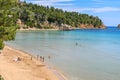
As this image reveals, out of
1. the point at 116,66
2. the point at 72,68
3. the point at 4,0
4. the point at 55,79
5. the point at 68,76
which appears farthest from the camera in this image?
the point at 116,66

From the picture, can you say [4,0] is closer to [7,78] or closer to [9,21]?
[9,21]

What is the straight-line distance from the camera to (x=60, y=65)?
46.2 metres

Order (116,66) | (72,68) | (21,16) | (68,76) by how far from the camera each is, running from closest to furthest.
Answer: (68,76) → (72,68) → (116,66) → (21,16)

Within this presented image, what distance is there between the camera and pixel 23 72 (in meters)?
36.2

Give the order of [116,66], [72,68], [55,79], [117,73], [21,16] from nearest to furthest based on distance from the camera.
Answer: [55,79] < [117,73] < [72,68] < [116,66] < [21,16]

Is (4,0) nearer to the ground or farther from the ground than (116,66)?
farther from the ground

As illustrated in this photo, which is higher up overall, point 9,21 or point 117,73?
point 9,21

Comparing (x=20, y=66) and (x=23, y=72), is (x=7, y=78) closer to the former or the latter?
(x=23, y=72)

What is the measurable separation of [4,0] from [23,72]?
29.9ft

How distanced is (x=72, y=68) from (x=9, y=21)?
45.7 feet

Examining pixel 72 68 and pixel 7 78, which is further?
pixel 72 68

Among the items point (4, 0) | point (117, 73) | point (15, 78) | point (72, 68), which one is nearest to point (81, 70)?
point (72, 68)

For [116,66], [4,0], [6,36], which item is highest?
[4,0]

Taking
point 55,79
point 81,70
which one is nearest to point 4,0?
point 55,79
